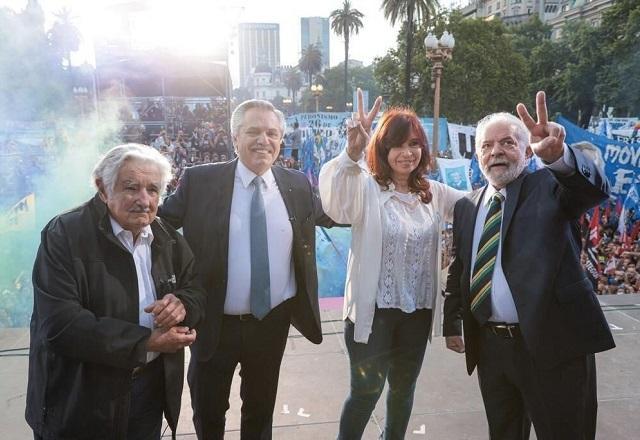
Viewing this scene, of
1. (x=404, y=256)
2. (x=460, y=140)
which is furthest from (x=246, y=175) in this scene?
(x=460, y=140)

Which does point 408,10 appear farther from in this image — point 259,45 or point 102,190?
point 259,45

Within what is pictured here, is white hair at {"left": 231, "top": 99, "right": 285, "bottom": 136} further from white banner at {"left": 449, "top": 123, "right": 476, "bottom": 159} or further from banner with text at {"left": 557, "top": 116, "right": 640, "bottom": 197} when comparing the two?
white banner at {"left": 449, "top": 123, "right": 476, "bottom": 159}

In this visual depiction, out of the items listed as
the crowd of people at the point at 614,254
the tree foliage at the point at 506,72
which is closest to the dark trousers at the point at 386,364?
the crowd of people at the point at 614,254

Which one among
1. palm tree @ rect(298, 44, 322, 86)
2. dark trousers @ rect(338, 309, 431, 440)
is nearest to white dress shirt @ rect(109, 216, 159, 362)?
dark trousers @ rect(338, 309, 431, 440)

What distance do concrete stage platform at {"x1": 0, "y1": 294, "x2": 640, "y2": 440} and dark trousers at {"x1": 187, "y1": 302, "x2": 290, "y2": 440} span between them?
432mm

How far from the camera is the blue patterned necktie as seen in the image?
6.93ft

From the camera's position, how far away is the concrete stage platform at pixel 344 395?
2664 mm

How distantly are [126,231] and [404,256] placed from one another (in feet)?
3.73

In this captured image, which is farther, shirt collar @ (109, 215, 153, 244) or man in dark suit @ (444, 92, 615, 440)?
man in dark suit @ (444, 92, 615, 440)

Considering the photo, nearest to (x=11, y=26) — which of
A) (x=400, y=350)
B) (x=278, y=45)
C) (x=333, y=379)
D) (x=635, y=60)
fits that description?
(x=333, y=379)

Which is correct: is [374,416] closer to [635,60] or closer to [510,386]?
[510,386]

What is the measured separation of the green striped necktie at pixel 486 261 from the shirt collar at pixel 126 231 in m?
1.27

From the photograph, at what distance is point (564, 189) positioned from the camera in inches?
68.1

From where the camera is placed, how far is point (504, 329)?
1905 mm
